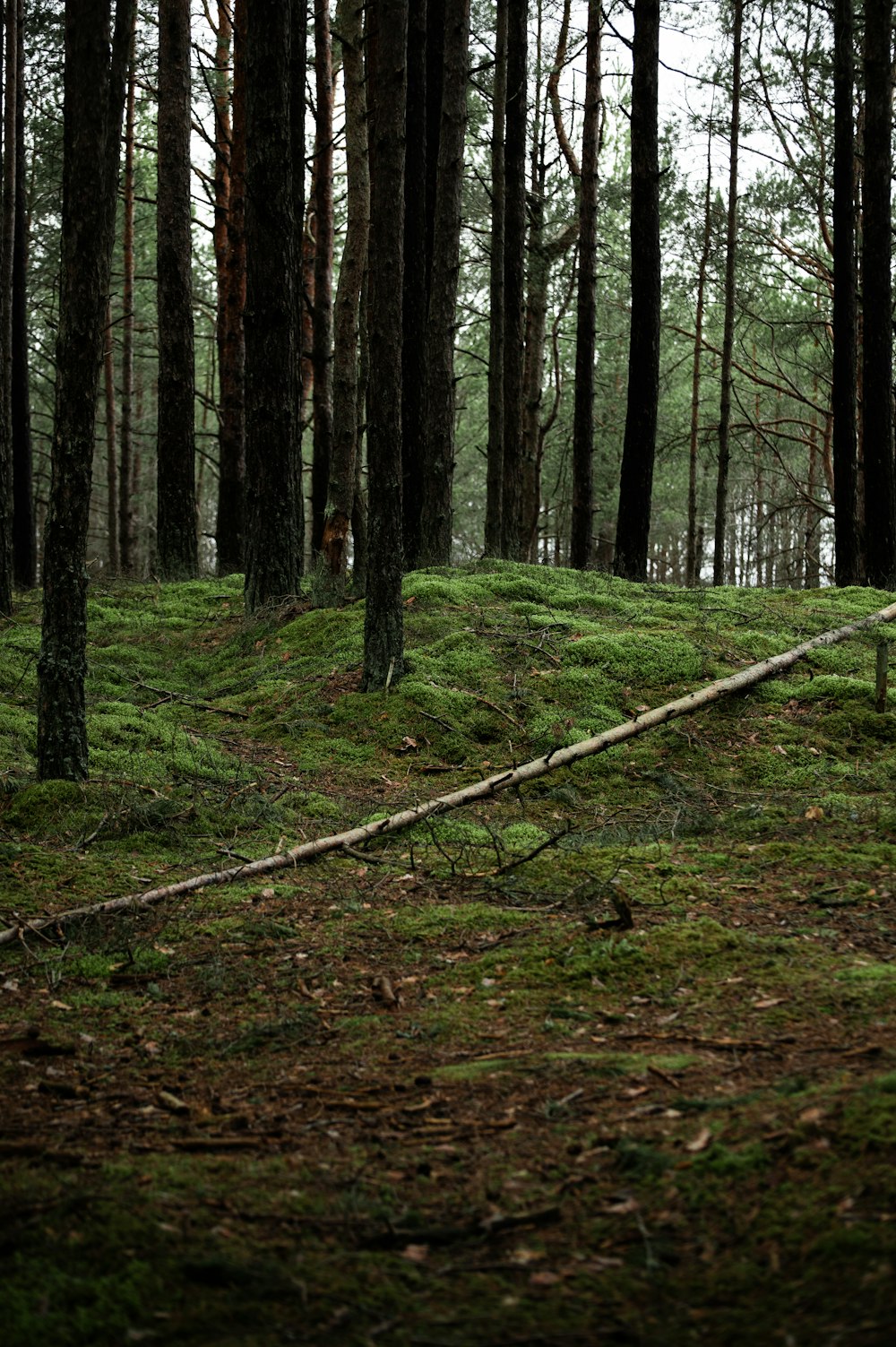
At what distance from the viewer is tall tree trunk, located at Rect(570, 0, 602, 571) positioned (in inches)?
653

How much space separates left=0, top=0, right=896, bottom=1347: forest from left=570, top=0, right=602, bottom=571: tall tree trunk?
8cm

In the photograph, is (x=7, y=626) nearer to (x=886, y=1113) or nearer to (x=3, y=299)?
(x=3, y=299)

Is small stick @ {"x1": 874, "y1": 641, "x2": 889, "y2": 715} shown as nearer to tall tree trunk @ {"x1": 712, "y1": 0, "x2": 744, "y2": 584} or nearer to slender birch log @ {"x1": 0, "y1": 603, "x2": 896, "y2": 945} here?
slender birch log @ {"x1": 0, "y1": 603, "x2": 896, "y2": 945}

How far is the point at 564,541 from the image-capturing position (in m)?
48.6

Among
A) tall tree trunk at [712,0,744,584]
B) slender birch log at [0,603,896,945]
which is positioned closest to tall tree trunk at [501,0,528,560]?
tall tree trunk at [712,0,744,584]

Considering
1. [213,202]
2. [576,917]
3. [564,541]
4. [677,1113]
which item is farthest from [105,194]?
[564,541]

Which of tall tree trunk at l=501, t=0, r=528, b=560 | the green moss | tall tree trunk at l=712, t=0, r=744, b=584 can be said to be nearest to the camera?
the green moss

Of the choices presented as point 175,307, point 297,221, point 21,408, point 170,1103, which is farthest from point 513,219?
point 170,1103

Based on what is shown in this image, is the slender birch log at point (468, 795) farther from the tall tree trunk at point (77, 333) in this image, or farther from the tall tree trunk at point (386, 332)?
the tall tree trunk at point (386, 332)

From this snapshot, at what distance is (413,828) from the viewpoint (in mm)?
6414

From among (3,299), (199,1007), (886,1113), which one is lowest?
(199,1007)

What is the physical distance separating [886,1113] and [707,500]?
43496 millimetres

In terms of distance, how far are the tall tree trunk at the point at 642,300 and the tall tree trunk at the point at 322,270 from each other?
4.70m

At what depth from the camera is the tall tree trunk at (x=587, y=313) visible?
16.6 m
